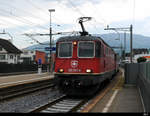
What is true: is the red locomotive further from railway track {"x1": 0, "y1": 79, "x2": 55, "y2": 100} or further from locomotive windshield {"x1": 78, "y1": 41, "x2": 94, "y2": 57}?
railway track {"x1": 0, "y1": 79, "x2": 55, "y2": 100}

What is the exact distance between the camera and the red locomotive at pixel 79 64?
10977 millimetres

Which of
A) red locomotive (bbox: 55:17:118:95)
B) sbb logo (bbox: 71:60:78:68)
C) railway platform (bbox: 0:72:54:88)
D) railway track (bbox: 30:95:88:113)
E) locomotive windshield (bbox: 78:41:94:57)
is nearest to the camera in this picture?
railway track (bbox: 30:95:88:113)

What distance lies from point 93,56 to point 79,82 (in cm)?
150

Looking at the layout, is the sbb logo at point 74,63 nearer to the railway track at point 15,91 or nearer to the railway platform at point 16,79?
the railway track at point 15,91

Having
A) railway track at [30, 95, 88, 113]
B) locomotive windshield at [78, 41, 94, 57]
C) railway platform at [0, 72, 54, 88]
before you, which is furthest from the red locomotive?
railway platform at [0, 72, 54, 88]

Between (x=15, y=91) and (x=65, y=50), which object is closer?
(x=65, y=50)

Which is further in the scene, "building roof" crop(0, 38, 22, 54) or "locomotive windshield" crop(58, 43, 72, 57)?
"building roof" crop(0, 38, 22, 54)

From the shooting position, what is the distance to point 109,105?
30.6 feet

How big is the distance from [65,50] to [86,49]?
109cm

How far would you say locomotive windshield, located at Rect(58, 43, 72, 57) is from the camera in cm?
1169

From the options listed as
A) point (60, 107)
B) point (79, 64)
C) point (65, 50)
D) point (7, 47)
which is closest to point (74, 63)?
point (79, 64)

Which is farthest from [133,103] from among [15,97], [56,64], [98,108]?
[15,97]

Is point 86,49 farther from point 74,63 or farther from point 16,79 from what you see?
point 16,79

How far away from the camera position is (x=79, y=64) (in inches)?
443
